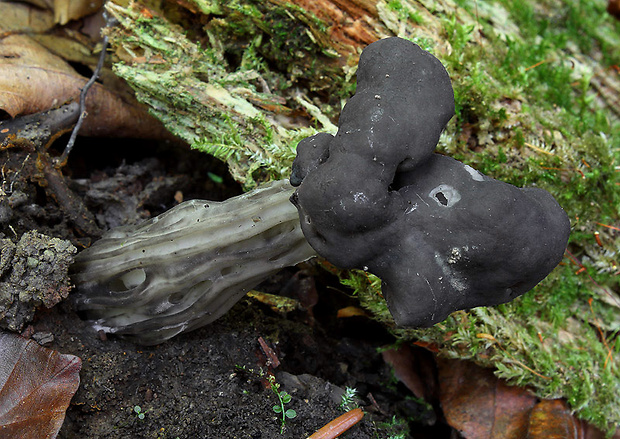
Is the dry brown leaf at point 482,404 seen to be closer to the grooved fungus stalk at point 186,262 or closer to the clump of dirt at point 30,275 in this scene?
the grooved fungus stalk at point 186,262

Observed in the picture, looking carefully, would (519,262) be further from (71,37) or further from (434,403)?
(71,37)

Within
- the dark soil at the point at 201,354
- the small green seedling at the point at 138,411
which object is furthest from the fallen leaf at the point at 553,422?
the small green seedling at the point at 138,411

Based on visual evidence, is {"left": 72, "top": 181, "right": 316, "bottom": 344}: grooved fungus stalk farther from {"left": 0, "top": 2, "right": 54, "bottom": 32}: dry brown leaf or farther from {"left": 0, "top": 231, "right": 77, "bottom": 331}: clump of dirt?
{"left": 0, "top": 2, "right": 54, "bottom": 32}: dry brown leaf

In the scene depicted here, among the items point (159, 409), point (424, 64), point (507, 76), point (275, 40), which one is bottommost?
point (159, 409)

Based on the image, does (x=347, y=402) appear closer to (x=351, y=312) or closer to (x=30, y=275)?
(x=351, y=312)

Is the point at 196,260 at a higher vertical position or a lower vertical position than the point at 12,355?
higher

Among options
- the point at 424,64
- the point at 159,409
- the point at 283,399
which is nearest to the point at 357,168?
the point at 424,64
